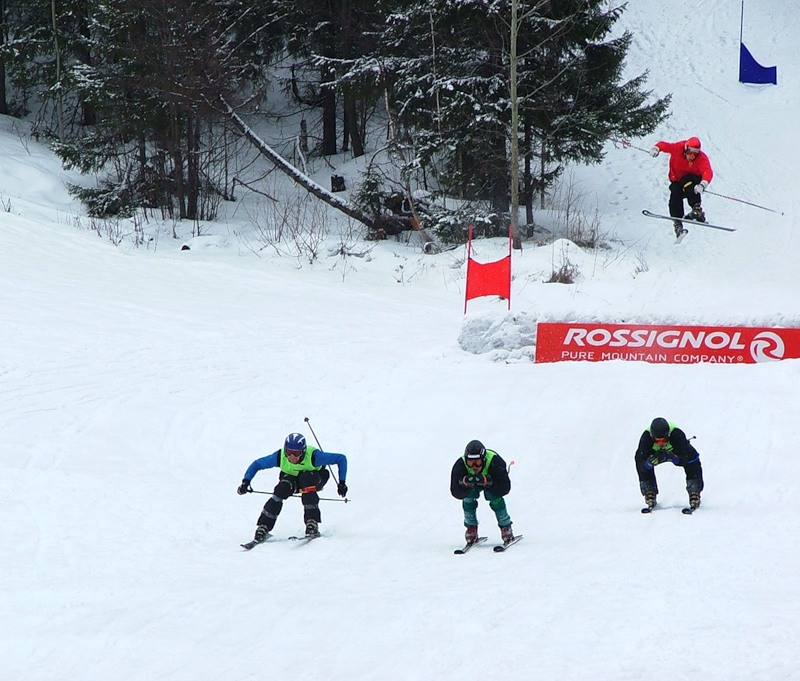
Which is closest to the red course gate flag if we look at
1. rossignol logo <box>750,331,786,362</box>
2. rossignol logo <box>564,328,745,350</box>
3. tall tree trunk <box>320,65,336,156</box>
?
rossignol logo <box>564,328,745,350</box>

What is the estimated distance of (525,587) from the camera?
342 inches

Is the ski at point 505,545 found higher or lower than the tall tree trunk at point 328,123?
lower

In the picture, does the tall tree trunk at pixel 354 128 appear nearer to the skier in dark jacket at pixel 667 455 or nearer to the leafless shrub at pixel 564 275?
the leafless shrub at pixel 564 275

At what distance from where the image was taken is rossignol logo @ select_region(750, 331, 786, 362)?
52.4 ft

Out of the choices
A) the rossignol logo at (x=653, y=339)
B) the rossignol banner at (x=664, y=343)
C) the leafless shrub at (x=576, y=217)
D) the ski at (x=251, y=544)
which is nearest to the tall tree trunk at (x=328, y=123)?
the leafless shrub at (x=576, y=217)

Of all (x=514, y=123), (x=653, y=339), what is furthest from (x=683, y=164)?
(x=514, y=123)

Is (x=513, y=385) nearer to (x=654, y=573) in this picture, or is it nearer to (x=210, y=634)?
(x=654, y=573)

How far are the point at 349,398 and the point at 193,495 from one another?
13.6 feet

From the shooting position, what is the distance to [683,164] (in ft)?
49.7

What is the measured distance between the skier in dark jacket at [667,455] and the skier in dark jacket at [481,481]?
71.7 inches

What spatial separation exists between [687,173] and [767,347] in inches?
125

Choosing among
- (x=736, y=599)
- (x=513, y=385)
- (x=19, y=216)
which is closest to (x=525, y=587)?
(x=736, y=599)

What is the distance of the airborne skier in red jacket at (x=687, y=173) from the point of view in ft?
48.7

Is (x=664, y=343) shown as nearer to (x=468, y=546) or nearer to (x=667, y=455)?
(x=667, y=455)
